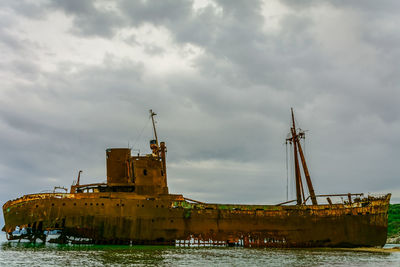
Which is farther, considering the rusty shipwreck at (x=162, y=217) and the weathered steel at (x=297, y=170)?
the weathered steel at (x=297, y=170)

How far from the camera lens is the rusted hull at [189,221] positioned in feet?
101

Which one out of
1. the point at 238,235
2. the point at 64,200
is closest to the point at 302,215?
the point at 238,235

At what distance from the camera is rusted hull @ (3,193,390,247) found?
3092 cm

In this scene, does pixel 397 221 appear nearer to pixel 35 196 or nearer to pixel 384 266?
pixel 384 266

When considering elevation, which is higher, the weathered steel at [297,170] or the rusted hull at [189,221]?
the weathered steel at [297,170]

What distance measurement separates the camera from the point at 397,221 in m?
67.1

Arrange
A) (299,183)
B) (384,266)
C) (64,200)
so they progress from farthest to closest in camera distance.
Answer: (299,183)
(64,200)
(384,266)

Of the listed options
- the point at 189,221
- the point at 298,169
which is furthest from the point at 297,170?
the point at 189,221

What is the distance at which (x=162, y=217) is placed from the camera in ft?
105

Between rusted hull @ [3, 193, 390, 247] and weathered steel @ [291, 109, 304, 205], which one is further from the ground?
weathered steel @ [291, 109, 304, 205]

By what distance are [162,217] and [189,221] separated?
2.42 m

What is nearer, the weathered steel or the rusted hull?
the rusted hull

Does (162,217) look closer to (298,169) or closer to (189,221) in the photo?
(189,221)

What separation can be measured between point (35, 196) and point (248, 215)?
1862cm
